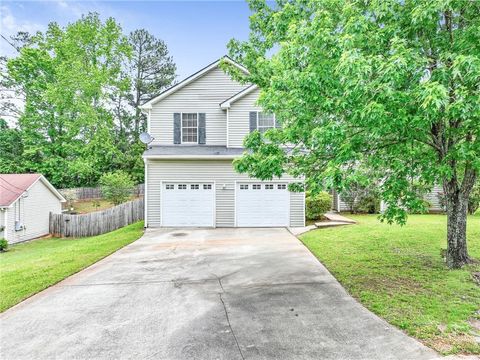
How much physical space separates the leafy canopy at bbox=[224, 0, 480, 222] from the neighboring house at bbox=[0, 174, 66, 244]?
16276 millimetres

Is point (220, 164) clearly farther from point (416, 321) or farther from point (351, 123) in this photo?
point (416, 321)

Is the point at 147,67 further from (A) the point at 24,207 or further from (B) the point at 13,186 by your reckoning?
(A) the point at 24,207

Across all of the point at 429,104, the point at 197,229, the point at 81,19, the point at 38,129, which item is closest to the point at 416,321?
the point at 429,104

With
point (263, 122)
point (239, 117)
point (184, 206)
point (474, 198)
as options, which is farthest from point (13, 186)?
point (474, 198)

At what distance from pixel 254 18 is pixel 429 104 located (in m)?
8.40

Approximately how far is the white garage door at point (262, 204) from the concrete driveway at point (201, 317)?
5.48 metres

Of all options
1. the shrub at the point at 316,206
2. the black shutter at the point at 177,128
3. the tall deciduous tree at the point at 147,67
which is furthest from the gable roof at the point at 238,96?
the tall deciduous tree at the point at 147,67

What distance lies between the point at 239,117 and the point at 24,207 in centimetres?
1411

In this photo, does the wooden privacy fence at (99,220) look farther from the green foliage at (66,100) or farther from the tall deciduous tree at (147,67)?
the tall deciduous tree at (147,67)

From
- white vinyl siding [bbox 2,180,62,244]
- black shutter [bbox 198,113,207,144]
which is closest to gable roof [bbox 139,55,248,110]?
black shutter [bbox 198,113,207,144]

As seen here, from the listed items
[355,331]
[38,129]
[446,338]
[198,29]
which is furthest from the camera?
[38,129]

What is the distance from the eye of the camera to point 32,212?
57.3 feet

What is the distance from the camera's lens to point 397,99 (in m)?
4.42

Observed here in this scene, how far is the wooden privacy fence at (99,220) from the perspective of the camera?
15.7 metres
